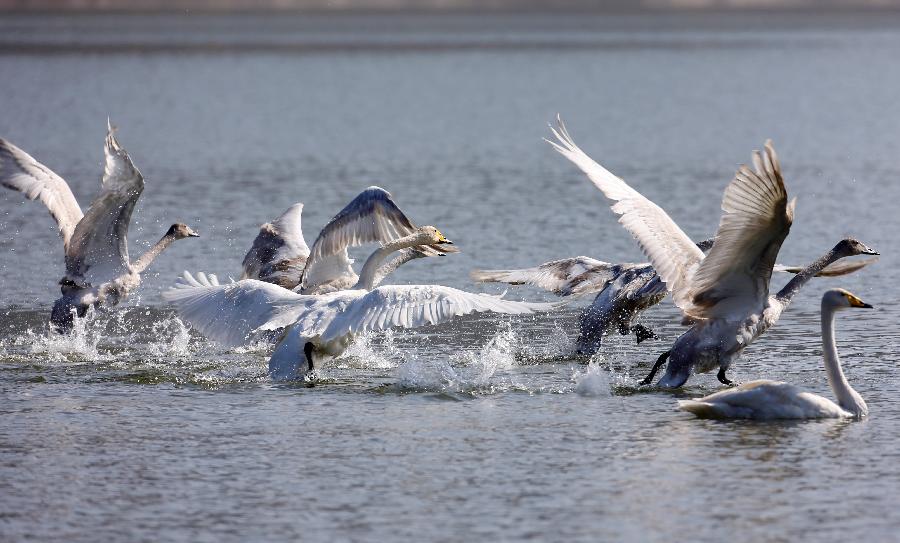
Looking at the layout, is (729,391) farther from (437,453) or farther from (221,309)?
(221,309)

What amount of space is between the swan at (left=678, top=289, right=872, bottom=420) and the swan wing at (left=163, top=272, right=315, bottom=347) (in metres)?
3.20

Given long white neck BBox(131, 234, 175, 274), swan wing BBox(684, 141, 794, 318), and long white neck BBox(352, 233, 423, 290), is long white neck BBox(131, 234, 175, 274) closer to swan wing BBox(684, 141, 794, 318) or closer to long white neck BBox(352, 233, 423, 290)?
long white neck BBox(352, 233, 423, 290)

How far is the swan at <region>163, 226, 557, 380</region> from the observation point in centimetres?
1166

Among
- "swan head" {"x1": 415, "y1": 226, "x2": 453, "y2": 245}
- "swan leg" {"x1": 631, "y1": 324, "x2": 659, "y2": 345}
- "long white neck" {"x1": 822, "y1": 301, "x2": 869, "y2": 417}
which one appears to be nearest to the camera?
"long white neck" {"x1": 822, "y1": 301, "x2": 869, "y2": 417}

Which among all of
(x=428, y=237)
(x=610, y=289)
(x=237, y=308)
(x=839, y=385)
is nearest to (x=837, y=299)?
(x=839, y=385)

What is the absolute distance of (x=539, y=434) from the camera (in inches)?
414

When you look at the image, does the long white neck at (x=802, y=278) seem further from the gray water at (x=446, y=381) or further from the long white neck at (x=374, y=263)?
the long white neck at (x=374, y=263)

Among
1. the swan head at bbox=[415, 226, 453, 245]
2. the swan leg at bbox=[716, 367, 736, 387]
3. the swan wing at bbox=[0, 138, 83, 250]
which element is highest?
the swan wing at bbox=[0, 138, 83, 250]

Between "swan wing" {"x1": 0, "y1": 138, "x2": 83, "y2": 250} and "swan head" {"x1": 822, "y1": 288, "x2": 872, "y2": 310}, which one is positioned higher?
"swan wing" {"x1": 0, "y1": 138, "x2": 83, "y2": 250}

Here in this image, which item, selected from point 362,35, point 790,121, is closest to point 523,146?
point 790,121

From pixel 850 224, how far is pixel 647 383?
896cm

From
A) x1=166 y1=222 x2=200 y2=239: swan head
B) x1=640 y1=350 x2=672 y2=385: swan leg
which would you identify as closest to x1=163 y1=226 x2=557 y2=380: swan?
x1=640 y1=350 x2=672 y2=385: swan leg

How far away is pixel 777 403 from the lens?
35.0 ft

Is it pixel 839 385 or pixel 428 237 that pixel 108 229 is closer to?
pixel 428 237
